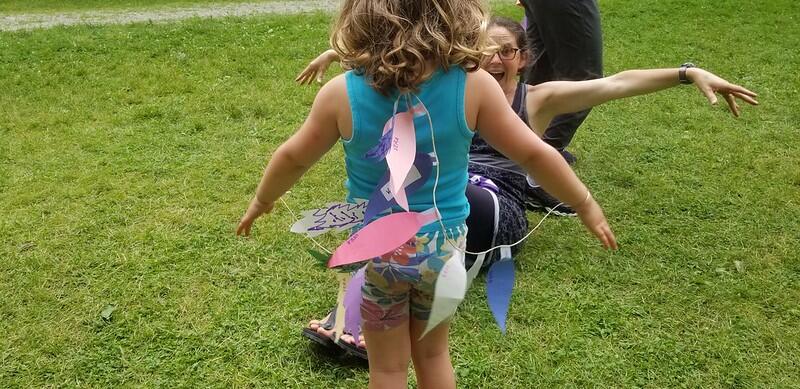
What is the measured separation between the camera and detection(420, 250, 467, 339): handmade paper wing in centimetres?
141

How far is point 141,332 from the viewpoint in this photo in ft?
8.07

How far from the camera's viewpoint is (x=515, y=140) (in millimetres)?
1530

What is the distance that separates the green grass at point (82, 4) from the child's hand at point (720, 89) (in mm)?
9392

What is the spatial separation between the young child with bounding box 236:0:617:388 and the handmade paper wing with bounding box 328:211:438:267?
9 centimetres

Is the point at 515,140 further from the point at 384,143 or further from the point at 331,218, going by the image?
the point at 331,218

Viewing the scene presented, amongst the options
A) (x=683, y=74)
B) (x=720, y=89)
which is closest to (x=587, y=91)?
(x=683, y=74)

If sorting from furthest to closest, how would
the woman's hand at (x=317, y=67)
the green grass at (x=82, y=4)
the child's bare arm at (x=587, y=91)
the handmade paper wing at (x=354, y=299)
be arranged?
1. the green grass at (x=82, y=4)
2. the child's bare arm at (x=587, y=91)
3. the woman's hand at (x=317, y=67)
4. the handmade paper wing at (x=354, y=299)

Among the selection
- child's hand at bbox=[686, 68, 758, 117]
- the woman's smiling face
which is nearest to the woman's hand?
the woman's smiling face

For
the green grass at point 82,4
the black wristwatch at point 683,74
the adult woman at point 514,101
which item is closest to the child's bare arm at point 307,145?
the adult woman at point 514,101

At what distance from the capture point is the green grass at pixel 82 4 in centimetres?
1021

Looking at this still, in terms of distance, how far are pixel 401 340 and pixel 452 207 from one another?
41cm

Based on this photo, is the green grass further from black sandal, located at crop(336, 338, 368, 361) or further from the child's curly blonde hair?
the child's curly blonde hair

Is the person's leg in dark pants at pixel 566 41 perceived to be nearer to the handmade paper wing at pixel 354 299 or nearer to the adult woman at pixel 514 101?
the adult woman at pixel 514 101

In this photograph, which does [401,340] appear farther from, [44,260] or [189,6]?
[189,6]
